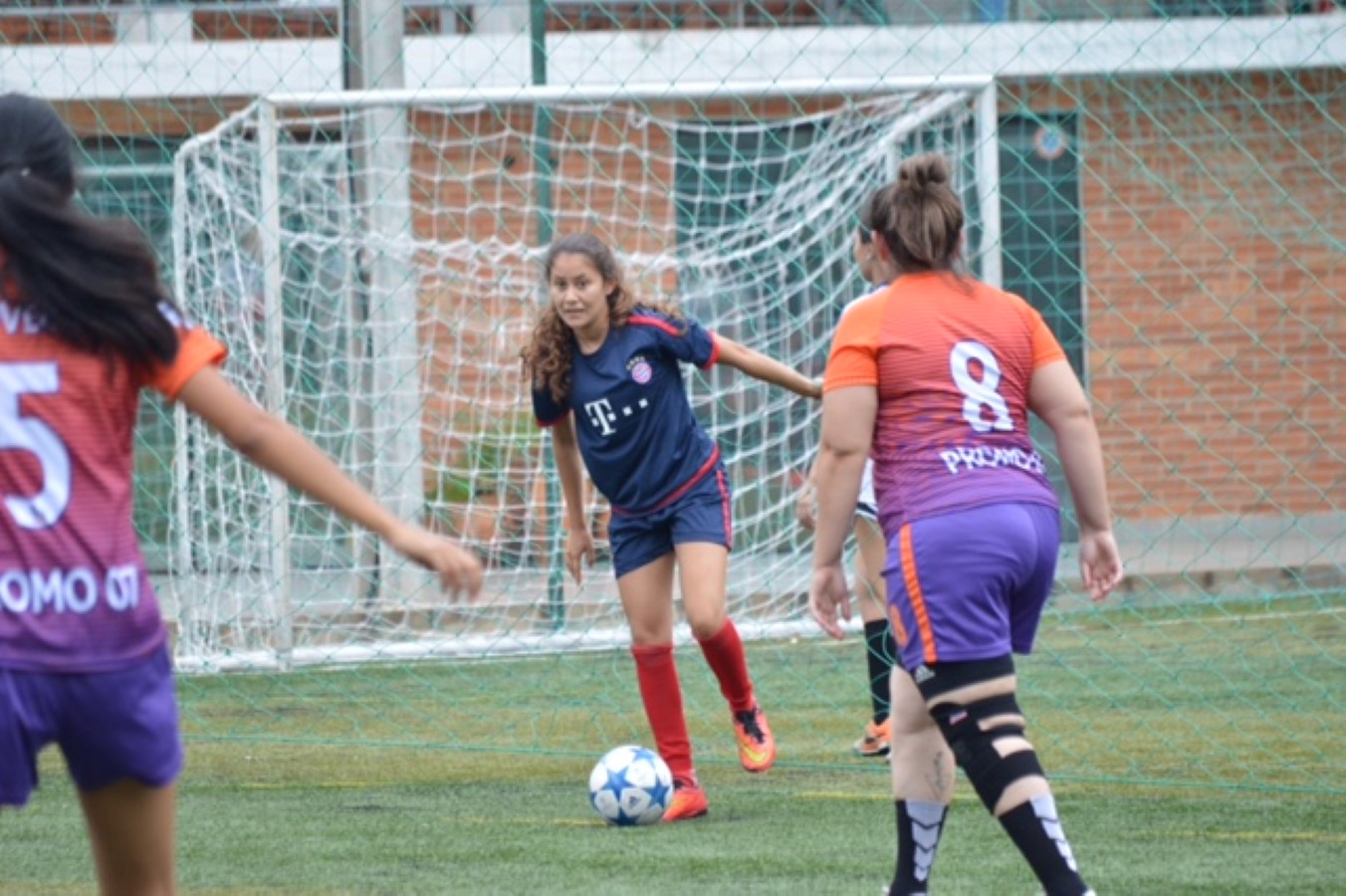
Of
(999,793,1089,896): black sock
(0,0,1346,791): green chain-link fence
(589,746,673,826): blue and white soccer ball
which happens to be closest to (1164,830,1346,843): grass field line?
(0,0,1346,791): green chain-link fence

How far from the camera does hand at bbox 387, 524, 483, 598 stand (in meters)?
3.01

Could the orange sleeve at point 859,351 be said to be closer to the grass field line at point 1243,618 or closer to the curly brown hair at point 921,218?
the curly brown hair at point 921,218

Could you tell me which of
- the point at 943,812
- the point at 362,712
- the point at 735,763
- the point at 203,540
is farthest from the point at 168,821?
the point at 203,540

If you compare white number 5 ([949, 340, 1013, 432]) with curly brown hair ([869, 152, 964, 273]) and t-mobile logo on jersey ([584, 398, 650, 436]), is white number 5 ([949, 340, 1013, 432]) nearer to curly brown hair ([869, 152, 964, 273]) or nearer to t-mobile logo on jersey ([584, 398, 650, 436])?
curly brown hair ([869, 152, 964, 273])

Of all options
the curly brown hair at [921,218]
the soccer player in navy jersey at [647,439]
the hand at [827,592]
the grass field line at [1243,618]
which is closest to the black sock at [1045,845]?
the hand at [827,592]

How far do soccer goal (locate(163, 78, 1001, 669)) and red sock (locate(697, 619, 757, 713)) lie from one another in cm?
301

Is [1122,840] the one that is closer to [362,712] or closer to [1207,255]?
[362,712]

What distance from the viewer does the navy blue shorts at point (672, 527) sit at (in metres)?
6.37

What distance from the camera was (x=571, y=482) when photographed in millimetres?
6602

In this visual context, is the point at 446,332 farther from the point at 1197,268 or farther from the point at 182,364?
the point at 182,364

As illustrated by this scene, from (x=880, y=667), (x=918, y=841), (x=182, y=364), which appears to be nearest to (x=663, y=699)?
(x=880, y=667)

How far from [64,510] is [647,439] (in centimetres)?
353

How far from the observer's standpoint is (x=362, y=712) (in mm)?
8734

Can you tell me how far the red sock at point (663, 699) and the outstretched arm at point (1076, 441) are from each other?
83.8 inches
